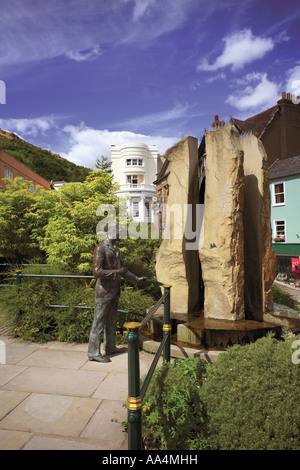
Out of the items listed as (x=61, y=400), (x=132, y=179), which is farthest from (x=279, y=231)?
(x=61, y=400)

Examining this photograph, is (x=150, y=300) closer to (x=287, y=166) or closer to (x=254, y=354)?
(x=254, y=354)

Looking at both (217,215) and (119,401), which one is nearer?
(119,401)

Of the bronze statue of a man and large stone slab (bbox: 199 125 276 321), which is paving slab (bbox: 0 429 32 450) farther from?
large stone slab (bbox: 199 125 276 321)

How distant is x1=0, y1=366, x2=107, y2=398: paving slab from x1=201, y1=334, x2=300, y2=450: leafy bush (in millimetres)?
1442

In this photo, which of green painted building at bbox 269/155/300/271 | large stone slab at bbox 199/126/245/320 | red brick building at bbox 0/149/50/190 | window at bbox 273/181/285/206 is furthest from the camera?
red brick building at bbox 0/149/50/190

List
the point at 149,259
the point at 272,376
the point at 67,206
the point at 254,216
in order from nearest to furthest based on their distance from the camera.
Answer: the point at 272,376 < the point at 254,216 < the point at 67,206 < the point at 149,259

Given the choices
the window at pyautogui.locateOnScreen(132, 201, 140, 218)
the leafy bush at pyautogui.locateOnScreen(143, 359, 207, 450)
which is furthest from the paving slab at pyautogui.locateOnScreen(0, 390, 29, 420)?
the window at pyautogui.locateOnScreen(132, 201, 140, 218)

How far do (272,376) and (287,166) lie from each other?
19.1 m

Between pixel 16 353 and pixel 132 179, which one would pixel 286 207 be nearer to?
pixel 16 353

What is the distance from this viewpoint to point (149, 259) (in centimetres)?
1264

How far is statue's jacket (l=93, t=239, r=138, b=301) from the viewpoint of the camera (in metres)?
4.48

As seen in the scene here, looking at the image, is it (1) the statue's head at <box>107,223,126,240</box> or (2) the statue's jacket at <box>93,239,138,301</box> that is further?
(1) the statue's head at <box>107,223,126,240</box>

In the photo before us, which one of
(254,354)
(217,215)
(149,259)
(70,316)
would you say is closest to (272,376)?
(254,354)

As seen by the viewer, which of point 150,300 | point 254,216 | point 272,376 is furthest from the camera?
point 150,300
